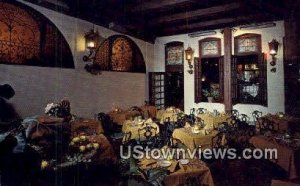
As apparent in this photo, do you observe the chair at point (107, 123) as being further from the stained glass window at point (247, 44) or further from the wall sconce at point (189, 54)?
the stained glass window at point (247, 44)

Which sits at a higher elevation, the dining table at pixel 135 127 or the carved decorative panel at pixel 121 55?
the carved decorative panel at pixel 121 55

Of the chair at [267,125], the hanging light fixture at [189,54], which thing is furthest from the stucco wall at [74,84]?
the chair at [267,125]

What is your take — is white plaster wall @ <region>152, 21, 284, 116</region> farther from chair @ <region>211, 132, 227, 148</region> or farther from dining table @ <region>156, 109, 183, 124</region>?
chair @ <region>211, 132, 227, 148</region>

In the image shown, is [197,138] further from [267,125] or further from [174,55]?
[174,55]

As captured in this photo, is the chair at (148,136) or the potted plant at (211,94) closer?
the chair at (148,136)

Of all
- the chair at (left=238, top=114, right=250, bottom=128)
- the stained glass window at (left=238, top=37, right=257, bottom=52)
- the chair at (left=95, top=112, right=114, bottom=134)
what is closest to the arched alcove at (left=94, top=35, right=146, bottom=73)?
the chair at (left=95, top=112, right=114, bottom=134)

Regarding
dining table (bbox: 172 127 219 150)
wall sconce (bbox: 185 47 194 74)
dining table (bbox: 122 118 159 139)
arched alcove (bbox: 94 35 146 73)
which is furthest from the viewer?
wall sconce (bbox: 185 47 194 74)

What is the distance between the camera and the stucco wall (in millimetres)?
7895

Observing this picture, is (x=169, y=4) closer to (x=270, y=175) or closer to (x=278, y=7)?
(x=278, y=7)

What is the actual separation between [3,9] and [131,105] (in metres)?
6.69

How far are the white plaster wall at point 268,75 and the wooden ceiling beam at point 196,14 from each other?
207cm

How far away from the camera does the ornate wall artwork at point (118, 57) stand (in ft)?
34.7

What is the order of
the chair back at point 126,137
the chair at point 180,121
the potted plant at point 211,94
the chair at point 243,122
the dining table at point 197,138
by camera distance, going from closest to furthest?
the dining table at point 197,138 → the chair back at point 126,137 → the chair at point 180,121 → the chair at point 243,122 → the potted plant at point 211,94

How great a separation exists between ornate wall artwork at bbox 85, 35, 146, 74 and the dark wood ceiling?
0.54 meters
